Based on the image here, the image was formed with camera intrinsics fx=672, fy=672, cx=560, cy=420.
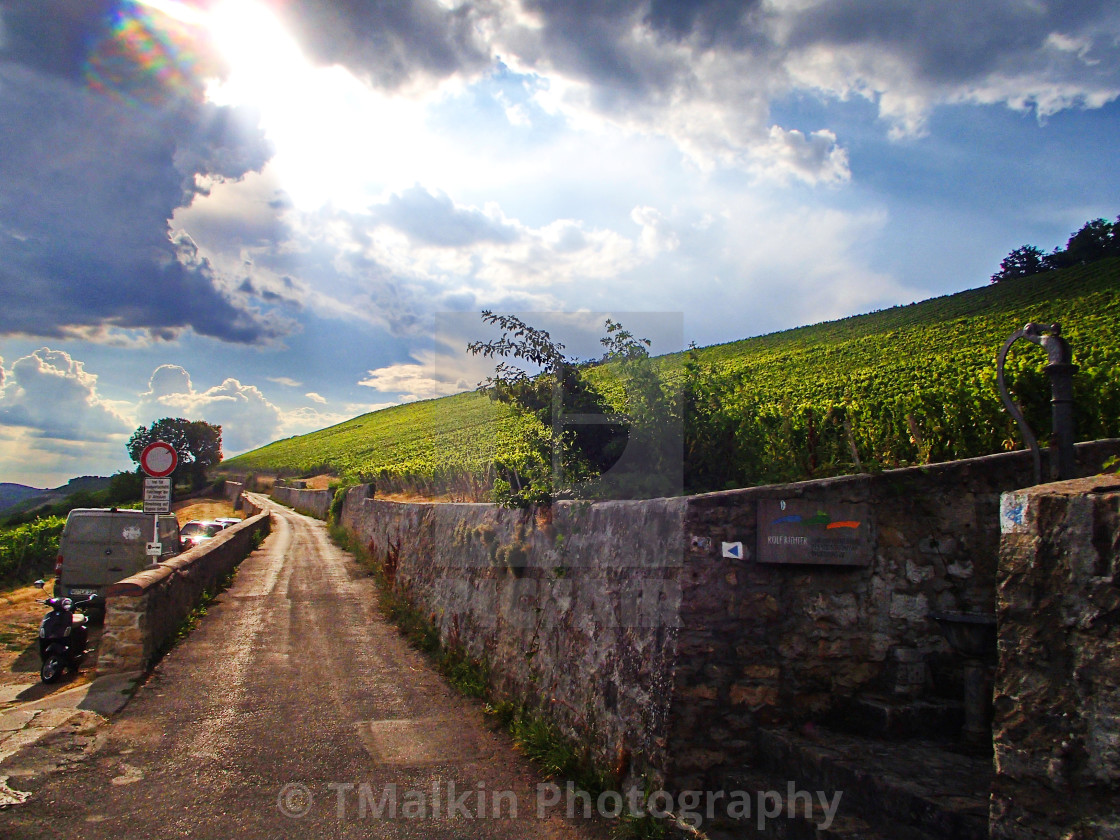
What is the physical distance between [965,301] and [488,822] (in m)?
42.4

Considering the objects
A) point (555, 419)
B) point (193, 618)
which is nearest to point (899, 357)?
point (555, 419)

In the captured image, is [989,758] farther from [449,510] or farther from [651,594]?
[449,510]

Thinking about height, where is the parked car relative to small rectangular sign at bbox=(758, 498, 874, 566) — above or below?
below

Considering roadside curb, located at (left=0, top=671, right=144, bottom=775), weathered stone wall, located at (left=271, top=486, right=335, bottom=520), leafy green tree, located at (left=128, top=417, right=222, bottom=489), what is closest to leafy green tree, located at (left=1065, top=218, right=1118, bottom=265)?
weathered stone wall, located at (left=271, top=486, right=335, bottom=520)

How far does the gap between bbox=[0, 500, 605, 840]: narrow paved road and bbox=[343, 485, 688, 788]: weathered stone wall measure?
23.9 inches

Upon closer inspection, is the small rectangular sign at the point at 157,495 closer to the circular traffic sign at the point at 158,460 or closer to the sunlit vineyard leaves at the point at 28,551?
the circular traffic sign at the point at 158,460

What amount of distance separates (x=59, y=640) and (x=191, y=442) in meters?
63.8

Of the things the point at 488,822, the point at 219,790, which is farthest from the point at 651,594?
the point at 219,790

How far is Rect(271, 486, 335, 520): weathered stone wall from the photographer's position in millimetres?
37406

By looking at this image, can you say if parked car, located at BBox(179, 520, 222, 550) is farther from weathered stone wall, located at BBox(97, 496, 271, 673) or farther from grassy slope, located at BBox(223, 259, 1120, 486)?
weathered stone wall, located at BBox(97, 496, 271, 673)

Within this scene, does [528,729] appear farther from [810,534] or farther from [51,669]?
[51,669]

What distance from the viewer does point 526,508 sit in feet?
24.4

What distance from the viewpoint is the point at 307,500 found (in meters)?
42.8

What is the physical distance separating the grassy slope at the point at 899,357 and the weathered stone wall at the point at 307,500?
3.82 metres
